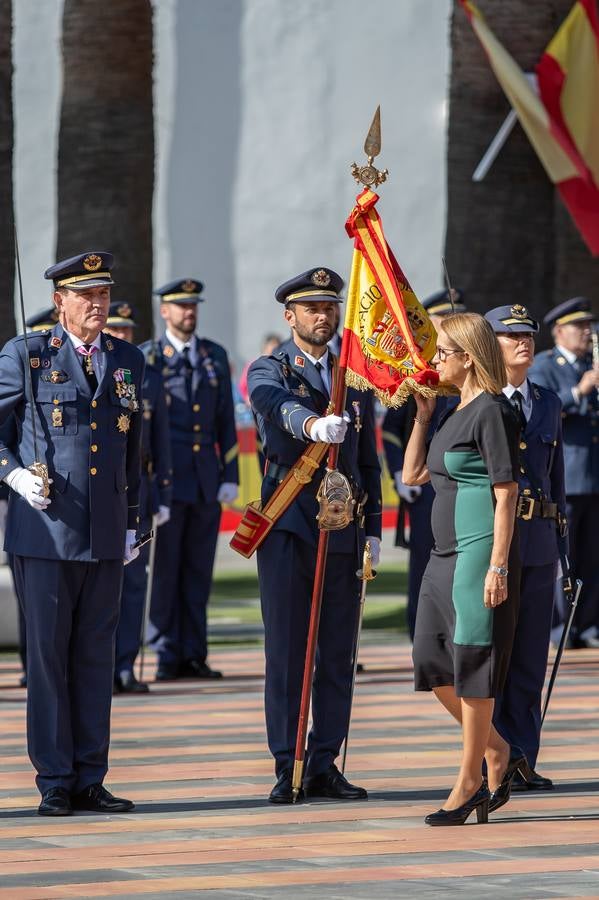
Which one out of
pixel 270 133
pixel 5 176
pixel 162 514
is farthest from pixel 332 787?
pixel 270 133

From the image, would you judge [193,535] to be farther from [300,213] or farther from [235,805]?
[300,213]

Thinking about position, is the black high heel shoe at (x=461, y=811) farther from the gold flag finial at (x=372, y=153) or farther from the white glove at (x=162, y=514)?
the white glove at (x=162, y=514)

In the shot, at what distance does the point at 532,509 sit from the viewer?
8227 millimetres

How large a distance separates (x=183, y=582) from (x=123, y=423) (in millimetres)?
4370

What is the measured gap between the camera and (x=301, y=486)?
796cm

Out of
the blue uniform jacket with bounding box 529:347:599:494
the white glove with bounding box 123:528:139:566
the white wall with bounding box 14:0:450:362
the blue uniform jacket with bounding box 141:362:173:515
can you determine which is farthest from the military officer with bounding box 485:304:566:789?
the white wall with bounding box 14:0:450:362

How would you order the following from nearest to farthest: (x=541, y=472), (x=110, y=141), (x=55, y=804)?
(x=55, y=804)
(x=541, y=472)
(x=110, y=141)

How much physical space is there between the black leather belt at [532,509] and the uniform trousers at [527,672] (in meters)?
0.20

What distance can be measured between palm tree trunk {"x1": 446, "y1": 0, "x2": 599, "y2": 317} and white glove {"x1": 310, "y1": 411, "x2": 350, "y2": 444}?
7.28 m

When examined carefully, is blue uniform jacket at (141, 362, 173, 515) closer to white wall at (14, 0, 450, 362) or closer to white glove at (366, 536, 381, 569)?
white glove at (366, 536, 381, 569)

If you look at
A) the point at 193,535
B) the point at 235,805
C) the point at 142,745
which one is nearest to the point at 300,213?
the point at 193,535

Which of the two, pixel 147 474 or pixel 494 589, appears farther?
pixel 147 474

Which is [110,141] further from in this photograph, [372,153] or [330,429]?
[330,429]

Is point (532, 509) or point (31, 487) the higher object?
point (31, 487)
